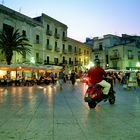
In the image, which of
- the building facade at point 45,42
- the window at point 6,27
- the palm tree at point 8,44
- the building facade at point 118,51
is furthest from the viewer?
the building facade at point 118,51

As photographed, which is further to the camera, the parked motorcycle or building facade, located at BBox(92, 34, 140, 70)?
building facade, located at BBox(92, 34, 140, 70)

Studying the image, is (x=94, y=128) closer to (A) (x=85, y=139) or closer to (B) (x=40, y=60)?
(A) (x=85, y=139)

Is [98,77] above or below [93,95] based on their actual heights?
above

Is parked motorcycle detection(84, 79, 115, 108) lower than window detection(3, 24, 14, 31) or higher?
lower

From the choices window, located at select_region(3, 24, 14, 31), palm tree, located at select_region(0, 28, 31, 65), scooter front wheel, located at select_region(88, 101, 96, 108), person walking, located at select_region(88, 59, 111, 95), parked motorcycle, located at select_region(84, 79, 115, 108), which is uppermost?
window, located at select_region(3, 24, 14, 31)

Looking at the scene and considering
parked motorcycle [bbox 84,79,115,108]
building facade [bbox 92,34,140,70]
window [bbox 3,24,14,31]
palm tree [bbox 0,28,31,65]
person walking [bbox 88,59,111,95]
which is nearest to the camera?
parked motorcycle [bbox 84,79,115,108]

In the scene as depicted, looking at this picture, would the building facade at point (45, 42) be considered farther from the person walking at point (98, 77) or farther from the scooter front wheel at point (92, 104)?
the scooter front wheel at point (92, 104)

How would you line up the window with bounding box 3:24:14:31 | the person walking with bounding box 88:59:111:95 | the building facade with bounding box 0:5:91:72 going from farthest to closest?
the building facade with bounding box 0:5:91:72 < the window with bounding box 3:24:14:31 < the person walking with bounding box 88:59:111:95

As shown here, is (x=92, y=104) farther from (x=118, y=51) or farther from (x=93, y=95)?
(x=118, y=51)

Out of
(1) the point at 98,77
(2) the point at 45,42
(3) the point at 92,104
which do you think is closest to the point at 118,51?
(2) the point at 45,42

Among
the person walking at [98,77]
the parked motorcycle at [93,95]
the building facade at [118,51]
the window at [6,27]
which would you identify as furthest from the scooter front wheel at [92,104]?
the building facade at [118,51]

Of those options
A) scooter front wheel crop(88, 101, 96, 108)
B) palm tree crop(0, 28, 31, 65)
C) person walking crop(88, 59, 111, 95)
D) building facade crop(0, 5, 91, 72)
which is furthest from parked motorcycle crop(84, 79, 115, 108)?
building facade crop(0, 5, 91, 72)

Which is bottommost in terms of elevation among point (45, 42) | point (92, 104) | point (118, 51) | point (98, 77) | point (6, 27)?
point (92, 104)

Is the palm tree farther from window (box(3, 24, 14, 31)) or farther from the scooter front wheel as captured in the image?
the scooter front wheel
